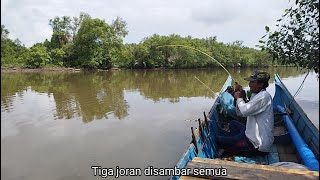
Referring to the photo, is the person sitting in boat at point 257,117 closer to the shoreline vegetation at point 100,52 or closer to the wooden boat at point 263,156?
the wooden boat at point 263,156

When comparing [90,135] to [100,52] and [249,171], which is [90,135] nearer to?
[249,171]

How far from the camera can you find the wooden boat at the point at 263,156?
287cm

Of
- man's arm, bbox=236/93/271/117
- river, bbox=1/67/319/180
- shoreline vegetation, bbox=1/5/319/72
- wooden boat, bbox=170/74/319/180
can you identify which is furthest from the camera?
shoreline vegetation, bbox=1/5/319/72

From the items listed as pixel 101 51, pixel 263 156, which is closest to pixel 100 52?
pixel 101 51

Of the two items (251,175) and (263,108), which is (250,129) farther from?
(251,175)

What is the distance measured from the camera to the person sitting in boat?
12.0 feet

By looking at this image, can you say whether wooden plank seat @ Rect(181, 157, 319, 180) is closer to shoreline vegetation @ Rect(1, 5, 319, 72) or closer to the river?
the river

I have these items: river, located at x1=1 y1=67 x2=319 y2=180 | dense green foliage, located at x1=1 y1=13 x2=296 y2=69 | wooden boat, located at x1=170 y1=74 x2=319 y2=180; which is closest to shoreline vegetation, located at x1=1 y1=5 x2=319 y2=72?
dense green foliage, located at x1=1 y1=13 x2=296 y2=69

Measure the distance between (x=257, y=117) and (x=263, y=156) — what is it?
0.86m

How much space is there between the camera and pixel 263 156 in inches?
170

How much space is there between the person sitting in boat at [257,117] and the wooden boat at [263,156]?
0.21 meters

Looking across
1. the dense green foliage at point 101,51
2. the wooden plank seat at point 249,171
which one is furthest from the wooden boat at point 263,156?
the dense green foliage at point 101,51

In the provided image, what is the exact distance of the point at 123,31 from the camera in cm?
5369

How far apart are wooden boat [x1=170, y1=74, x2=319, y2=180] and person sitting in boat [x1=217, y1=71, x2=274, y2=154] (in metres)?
0.21
